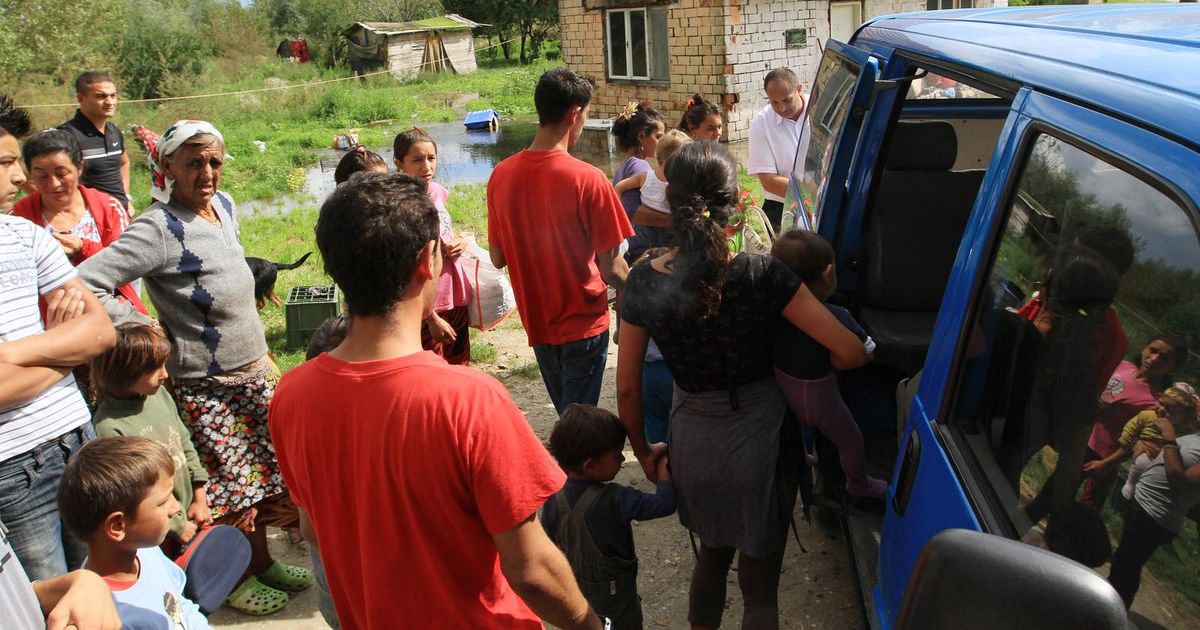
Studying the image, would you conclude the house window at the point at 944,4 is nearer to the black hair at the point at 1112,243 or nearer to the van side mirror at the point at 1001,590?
the black hair at the point at 1112,243

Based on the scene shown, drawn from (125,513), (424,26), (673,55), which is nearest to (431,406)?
(125,513)

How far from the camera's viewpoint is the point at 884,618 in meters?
2.27

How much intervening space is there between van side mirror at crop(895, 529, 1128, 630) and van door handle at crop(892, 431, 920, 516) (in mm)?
1067

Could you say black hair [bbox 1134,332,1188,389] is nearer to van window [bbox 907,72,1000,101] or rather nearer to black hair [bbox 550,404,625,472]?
black hair [bbox 550,404,625,472]

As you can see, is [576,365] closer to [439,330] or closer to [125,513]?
[439,330]

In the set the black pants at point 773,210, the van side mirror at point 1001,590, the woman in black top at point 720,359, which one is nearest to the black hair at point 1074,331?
the van side mirror at point 1001,590

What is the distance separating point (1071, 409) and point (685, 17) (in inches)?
642

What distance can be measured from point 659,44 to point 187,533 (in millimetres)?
16084

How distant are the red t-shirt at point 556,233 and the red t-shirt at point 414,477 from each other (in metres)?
2.10

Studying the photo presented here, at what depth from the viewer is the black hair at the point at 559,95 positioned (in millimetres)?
3809

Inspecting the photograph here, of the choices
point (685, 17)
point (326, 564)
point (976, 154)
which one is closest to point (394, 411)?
point (326, 564)

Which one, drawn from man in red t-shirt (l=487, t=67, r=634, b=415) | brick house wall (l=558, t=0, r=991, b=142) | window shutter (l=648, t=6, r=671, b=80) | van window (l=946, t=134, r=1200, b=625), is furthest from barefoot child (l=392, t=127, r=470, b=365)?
window shutter (l=648, t=6, r=671, b=80)

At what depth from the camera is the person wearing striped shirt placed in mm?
2592

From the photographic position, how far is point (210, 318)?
340cm
